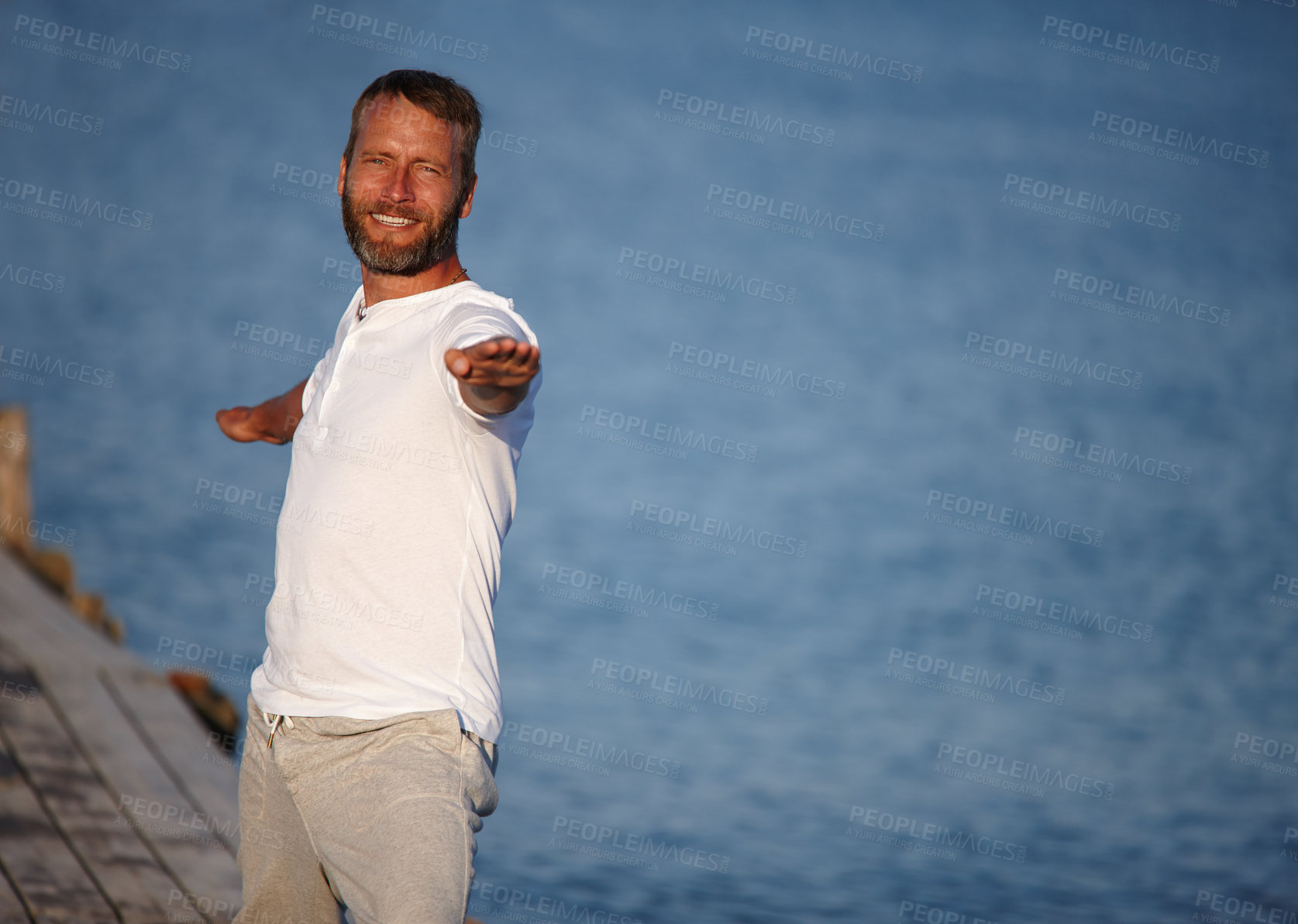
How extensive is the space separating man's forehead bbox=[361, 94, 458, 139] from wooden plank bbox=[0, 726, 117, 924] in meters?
2.07

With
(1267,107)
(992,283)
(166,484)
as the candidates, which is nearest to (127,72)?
(166,484)

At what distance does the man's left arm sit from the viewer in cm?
157

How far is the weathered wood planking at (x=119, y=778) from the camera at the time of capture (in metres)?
→ 3.16

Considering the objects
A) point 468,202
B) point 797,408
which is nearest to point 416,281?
point 468,202

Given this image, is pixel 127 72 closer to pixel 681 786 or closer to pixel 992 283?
pixel 992 283

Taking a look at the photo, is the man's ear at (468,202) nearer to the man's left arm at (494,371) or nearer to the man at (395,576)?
the man at (395,576)

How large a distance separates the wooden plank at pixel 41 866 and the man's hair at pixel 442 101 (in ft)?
6.52

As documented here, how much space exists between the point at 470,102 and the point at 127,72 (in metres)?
26.3

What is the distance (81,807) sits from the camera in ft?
11.4

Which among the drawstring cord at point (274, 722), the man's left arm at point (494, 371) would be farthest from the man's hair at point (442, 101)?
the drawstring cord at point (274, 722)

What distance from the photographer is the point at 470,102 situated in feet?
6.68

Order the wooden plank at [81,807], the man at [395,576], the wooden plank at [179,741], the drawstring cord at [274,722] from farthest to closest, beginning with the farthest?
the wooden plank at [179,741] → the wooden plank at [81,807] → the drawstring cord at [274,722] → the man at [395,576]

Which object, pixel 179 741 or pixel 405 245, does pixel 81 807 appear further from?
pixel 405 245

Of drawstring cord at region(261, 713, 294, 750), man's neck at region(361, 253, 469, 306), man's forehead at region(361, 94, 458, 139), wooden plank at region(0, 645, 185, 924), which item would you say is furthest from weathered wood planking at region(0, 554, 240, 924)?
man's forehead at region(361, 94, 458, 139)
